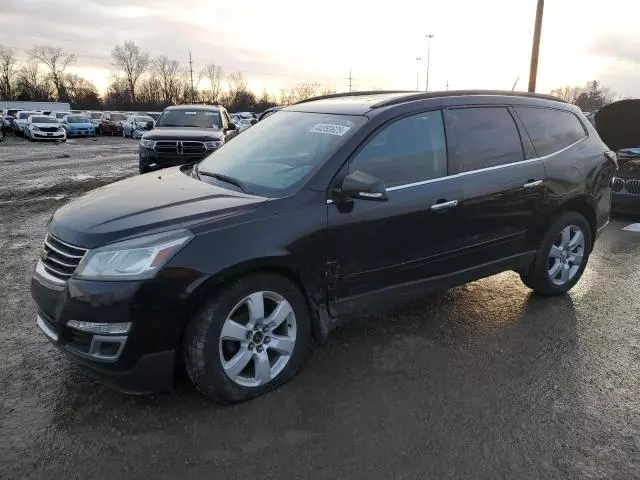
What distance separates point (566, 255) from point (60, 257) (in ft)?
14.0

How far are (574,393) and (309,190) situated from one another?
211cm

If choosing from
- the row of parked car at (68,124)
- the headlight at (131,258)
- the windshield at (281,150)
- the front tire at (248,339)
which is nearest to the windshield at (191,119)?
the windshield at (281,150)

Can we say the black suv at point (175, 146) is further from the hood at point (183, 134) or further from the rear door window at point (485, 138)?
the rear door window at point (485, 138)

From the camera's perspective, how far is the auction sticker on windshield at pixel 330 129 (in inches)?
140

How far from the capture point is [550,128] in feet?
15.4

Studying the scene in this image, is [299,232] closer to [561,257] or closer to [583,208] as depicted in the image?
[561,257]

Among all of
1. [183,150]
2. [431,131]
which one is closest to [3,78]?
[183,150]

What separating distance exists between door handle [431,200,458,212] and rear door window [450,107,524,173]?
262mm

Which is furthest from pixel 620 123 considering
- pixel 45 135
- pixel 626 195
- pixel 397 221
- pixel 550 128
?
pixel 45 135

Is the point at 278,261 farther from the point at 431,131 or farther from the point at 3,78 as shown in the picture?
the point at 3,78

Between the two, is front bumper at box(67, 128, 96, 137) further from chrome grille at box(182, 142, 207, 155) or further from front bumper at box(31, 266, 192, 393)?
front bumper at box(31, 266, 192, 393)

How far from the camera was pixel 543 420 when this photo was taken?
297 centimetres

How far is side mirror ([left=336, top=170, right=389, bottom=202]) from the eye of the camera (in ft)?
10.3

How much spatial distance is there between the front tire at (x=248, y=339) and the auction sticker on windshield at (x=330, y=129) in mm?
1122
